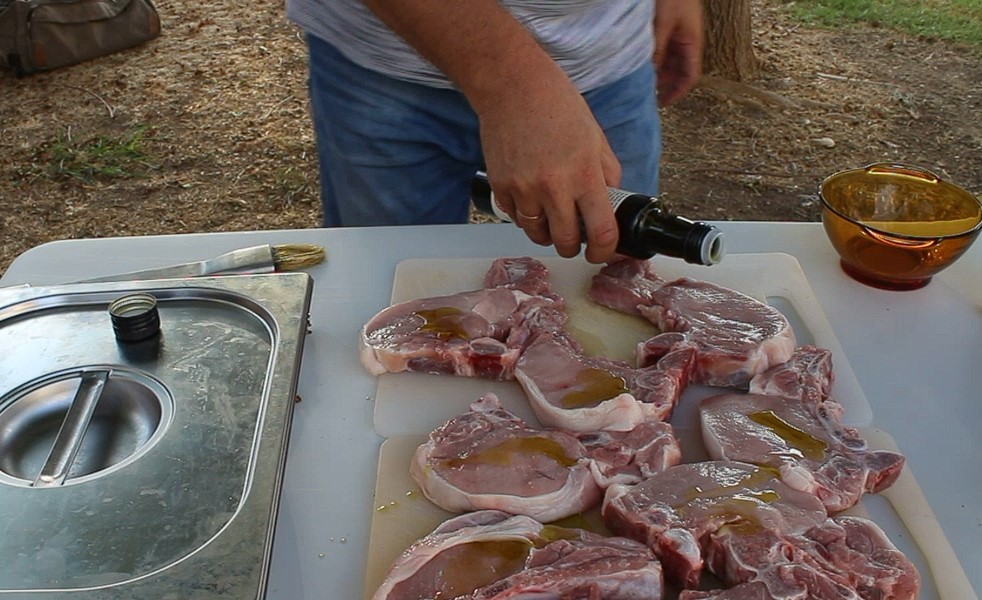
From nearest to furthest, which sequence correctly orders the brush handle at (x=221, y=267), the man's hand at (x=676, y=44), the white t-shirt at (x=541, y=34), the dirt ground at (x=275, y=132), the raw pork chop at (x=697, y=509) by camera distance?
the raw pork chop at (x=697, y=509), the brush handle at (x=221, y=267), the white t-shirt at (x=541, y=34), the man's hand at (x=676, y=44), the dirt ground at (x=275, y=132)

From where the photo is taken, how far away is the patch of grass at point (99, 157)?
4.72 m

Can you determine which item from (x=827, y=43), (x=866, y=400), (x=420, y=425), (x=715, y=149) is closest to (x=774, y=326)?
(x=866, y=400)

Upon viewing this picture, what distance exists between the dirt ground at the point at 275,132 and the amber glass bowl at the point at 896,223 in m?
2.34

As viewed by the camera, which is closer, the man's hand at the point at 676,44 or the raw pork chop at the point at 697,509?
the raw pork chop at the point at 697,509

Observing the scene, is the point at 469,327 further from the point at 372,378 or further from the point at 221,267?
the point at 221,267

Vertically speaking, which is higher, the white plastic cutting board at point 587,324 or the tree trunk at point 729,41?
the white plastic cutting board at point 587,324

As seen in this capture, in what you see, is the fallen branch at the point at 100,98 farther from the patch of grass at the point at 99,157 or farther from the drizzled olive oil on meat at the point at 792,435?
the drizzled olive oil on meat at the point at 792,435

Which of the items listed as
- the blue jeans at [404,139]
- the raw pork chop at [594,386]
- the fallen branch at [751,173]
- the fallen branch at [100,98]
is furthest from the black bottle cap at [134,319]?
the fallen branch at [100,98]

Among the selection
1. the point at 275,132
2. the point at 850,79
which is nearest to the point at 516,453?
the point at 275,132

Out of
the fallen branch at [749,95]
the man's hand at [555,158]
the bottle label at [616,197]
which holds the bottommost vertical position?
the fallen branch at [749,95]

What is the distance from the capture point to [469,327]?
1.66 m

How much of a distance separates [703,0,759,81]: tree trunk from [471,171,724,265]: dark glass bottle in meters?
4.20

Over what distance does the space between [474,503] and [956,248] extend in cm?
113

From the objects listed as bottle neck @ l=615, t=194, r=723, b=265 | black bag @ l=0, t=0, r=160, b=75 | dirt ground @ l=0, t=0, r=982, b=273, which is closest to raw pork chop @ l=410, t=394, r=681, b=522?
bottle neck @ l=615, t=194, r=723, b=265
